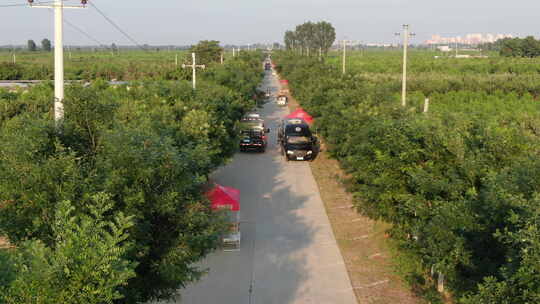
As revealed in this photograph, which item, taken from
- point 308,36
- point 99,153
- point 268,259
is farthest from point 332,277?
point 308,36

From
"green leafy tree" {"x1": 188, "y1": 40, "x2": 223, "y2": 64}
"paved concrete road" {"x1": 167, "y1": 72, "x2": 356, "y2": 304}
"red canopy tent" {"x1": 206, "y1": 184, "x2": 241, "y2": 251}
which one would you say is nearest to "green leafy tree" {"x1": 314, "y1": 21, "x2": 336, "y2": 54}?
"green leafy tree" {"x1": 188, "y1": 40, "x2": 223, "y2": 64}

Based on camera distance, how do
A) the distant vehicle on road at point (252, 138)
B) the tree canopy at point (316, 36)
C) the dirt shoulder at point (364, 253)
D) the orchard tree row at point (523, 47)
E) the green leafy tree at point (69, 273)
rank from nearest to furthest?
the green leafy tree at point (69, 273), the dirt shoulder at point (364, 253), the distant vehicle on road at point (252, 138), the orchard tree row at point (523, 47), the tree canopy at point (316, 36)

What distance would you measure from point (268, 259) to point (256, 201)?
645 cm

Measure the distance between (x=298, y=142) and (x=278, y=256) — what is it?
14.9m

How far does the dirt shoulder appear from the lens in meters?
13.7

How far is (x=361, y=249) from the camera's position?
55.8 ft

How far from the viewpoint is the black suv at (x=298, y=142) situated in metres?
30.3

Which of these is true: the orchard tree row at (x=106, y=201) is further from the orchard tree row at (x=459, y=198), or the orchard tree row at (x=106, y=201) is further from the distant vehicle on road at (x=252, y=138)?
the distant vehicle on road at (x=252, y=138)

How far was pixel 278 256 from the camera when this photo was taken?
1620cm

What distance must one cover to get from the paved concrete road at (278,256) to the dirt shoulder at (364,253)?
0.30 metres

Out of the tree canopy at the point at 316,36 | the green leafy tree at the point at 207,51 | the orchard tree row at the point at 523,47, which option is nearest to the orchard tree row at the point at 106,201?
the green leafy tree at the point at 207,51

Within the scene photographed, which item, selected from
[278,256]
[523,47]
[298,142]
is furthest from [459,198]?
[523,47]

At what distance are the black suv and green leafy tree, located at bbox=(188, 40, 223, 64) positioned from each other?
39208 mm

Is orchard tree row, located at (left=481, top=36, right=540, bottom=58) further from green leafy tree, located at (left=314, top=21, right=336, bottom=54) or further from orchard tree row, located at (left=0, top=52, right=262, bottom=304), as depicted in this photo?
orchard tree row, located at (left=0, top=52, right=262, bottom=304)
